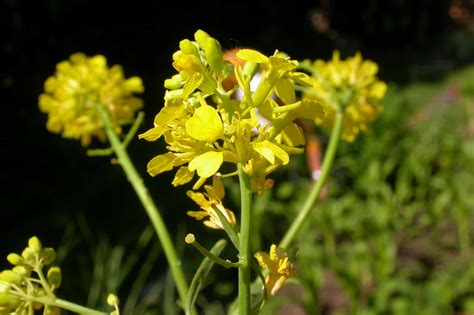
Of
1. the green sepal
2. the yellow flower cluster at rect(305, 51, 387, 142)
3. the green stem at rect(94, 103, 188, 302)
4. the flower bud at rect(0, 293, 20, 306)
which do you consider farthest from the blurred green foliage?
the flower bud at rect(0, 293, 20, 306)

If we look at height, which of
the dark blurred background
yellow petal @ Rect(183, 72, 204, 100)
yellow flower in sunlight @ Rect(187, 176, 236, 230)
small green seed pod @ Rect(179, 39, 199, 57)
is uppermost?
the dark blurred background

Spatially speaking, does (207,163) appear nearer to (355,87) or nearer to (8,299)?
(8,299)

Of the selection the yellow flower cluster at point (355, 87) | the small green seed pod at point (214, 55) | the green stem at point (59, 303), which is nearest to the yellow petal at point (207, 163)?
the small green seed pod at point (214, 55)

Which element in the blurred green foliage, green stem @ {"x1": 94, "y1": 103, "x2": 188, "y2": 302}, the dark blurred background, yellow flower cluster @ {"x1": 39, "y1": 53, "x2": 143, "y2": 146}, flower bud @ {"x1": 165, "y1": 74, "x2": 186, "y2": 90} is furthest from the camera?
the dark blurred background

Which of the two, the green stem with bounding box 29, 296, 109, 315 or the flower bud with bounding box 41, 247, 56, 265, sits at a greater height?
the flower bud with bounding box 41, 247, 56, 265

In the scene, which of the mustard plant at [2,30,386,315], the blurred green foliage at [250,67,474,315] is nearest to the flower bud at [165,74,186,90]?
the mustard plant at [2,30,386,315]

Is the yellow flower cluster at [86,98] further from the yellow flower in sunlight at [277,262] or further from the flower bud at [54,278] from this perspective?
the yellow flower in sunlight at [277,262]

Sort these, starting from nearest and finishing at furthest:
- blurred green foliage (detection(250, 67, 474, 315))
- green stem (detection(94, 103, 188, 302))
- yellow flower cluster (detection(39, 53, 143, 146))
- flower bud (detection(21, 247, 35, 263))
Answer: flower bud (detection(21, 247, 35, 263)), green stem (detection(94, 103, 188, 302)), yellow flower cluster (detection(39, 53, 143, 146)), blurred green foliage (detection(250, 67, 474, 315))

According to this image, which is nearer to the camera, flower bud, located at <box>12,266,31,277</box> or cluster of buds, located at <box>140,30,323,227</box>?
cluster of buds, located at <box>140,30,323,227</box>

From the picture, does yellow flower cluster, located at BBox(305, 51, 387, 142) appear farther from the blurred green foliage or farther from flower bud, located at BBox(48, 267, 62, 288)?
the blurred green foliage
